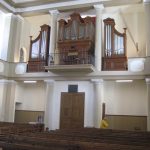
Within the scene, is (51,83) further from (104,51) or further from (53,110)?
(104,51)

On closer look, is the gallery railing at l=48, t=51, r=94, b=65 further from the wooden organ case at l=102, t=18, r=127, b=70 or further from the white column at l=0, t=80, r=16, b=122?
the white column at l=0, t=80, r=16, b=122

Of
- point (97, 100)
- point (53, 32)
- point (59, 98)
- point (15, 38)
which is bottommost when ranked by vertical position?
point (97, 100)

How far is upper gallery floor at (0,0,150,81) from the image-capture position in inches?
549

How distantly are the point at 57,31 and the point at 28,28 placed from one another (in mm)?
3890

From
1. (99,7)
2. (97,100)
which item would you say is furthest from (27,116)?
(99,7)

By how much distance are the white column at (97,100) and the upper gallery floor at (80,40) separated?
1.76ft

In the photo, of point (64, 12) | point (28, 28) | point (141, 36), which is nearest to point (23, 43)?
point (28, 28)

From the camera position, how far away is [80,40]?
14.7 meters

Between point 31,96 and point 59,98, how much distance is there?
2967 mm

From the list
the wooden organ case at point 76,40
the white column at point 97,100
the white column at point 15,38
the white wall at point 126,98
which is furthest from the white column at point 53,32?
the white wall at point 126,98

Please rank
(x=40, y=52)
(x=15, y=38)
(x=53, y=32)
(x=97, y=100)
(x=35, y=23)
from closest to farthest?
(x=97, y=100), (x=53, y=32), (x=40, y=52), (x=15, y=38), (x=35, y=23)

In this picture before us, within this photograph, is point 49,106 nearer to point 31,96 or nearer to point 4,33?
point 31,96

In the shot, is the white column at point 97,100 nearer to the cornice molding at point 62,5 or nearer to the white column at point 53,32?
the white column at point 53,32

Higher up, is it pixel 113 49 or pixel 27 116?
pixel 113 49
